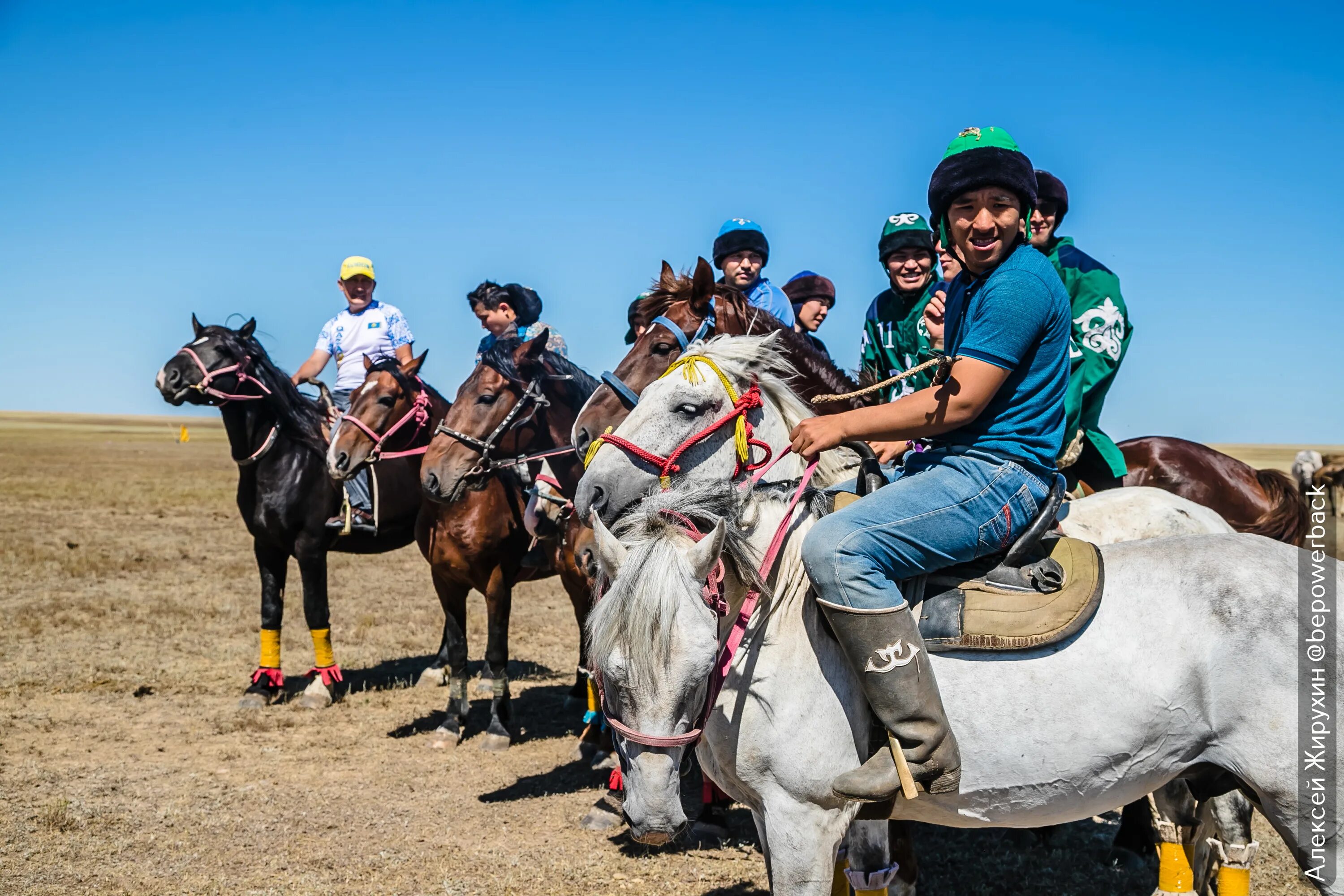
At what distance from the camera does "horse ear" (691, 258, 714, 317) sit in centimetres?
459

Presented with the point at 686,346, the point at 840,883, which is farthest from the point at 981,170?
the point at 840,883

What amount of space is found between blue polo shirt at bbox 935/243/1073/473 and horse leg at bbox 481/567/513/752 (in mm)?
5097

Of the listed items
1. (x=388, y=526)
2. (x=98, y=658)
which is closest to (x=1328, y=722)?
(x=388, y=526)

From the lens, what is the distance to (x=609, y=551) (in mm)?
2807

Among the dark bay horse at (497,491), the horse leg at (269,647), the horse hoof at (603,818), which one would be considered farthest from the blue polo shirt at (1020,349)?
the horse leg at (269,647)

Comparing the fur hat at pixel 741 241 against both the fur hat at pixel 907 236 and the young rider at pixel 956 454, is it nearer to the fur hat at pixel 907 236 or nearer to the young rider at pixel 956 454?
the fur hat at pixel 907 236

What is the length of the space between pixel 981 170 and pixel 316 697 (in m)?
7.95

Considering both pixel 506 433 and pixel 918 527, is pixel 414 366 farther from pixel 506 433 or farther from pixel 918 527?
pixel 918 527

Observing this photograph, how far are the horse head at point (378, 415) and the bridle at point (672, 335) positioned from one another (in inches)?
148

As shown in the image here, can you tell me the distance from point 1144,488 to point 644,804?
134 inches

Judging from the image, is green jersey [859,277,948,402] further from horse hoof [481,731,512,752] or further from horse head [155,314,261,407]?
horse head [155,314,261,407]

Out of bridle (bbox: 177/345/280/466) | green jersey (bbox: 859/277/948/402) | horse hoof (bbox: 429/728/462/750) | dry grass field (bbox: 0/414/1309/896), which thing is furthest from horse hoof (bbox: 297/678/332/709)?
green jersey (bbox: 859/277/948/402)

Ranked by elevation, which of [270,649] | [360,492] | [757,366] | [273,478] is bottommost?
[270,649]

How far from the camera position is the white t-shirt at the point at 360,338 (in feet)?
30.9
